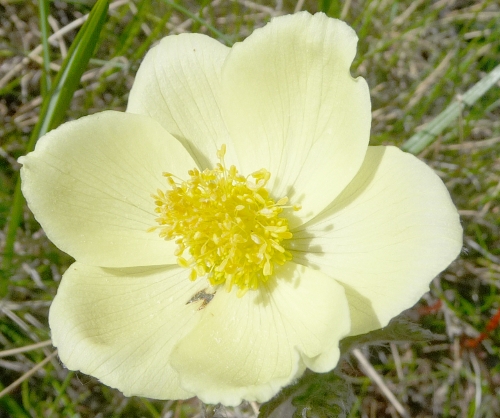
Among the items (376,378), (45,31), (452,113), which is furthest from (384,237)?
(45,31)

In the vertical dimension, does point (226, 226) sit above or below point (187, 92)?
below

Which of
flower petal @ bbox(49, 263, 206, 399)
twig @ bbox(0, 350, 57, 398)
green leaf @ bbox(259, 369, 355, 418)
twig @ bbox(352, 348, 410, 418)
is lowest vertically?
twig @ bbox(0, 350, 57, 398)

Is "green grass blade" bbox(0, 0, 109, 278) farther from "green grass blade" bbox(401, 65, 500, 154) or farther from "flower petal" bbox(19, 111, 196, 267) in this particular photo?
"green grass blade" bbox(401, 65, 500, 154)

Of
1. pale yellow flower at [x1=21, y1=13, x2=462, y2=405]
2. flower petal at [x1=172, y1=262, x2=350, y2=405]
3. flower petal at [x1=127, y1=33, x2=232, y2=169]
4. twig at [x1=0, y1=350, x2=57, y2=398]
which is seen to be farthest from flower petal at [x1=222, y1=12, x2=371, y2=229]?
twig at [x1=0, y1=350, x2=57, y2=398]

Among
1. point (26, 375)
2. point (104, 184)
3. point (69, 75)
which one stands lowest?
point (26, 375)

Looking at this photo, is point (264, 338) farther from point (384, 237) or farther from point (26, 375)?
point (26, 375)

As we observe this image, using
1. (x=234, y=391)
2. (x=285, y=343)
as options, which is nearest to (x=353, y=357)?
(x=285, y=343)
